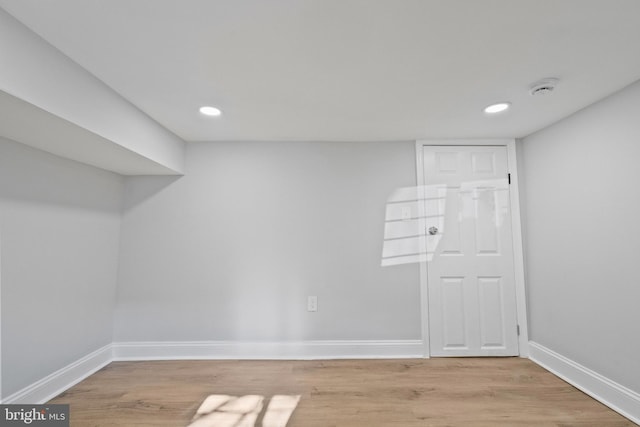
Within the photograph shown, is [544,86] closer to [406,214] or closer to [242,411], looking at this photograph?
[406,214]

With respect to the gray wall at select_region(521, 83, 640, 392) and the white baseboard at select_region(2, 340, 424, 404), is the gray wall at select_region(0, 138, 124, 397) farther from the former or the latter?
the gray wall at select_region(521, 83, 640, 392)

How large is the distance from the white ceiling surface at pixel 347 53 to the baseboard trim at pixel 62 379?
195cm

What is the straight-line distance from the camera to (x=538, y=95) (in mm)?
1713

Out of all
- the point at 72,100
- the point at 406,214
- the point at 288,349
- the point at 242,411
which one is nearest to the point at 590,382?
the point at 406,214

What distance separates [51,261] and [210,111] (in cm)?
151

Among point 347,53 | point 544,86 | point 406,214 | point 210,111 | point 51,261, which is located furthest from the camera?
point 406,214

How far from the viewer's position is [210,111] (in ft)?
6.46

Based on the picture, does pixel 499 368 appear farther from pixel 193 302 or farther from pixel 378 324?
pixel 193 302

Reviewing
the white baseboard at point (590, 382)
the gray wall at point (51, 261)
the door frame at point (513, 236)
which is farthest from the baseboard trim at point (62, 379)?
the white baseboard at point (590, 382)

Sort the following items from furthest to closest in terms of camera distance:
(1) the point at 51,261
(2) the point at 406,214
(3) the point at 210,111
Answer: (2) the point at 406,214
(3) the point at 210,111
(1) the point at 51,261

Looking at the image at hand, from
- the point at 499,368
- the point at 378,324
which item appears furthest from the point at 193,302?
the point at 499,368

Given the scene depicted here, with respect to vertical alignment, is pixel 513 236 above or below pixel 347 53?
below

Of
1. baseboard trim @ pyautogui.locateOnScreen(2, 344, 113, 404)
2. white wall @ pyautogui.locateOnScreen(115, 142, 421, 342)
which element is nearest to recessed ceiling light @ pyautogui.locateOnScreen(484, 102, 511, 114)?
white wall @ pyautogui.locateOnScreen(115, 142, 421, 342)

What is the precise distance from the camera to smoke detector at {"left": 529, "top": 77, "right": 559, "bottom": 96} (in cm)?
156
